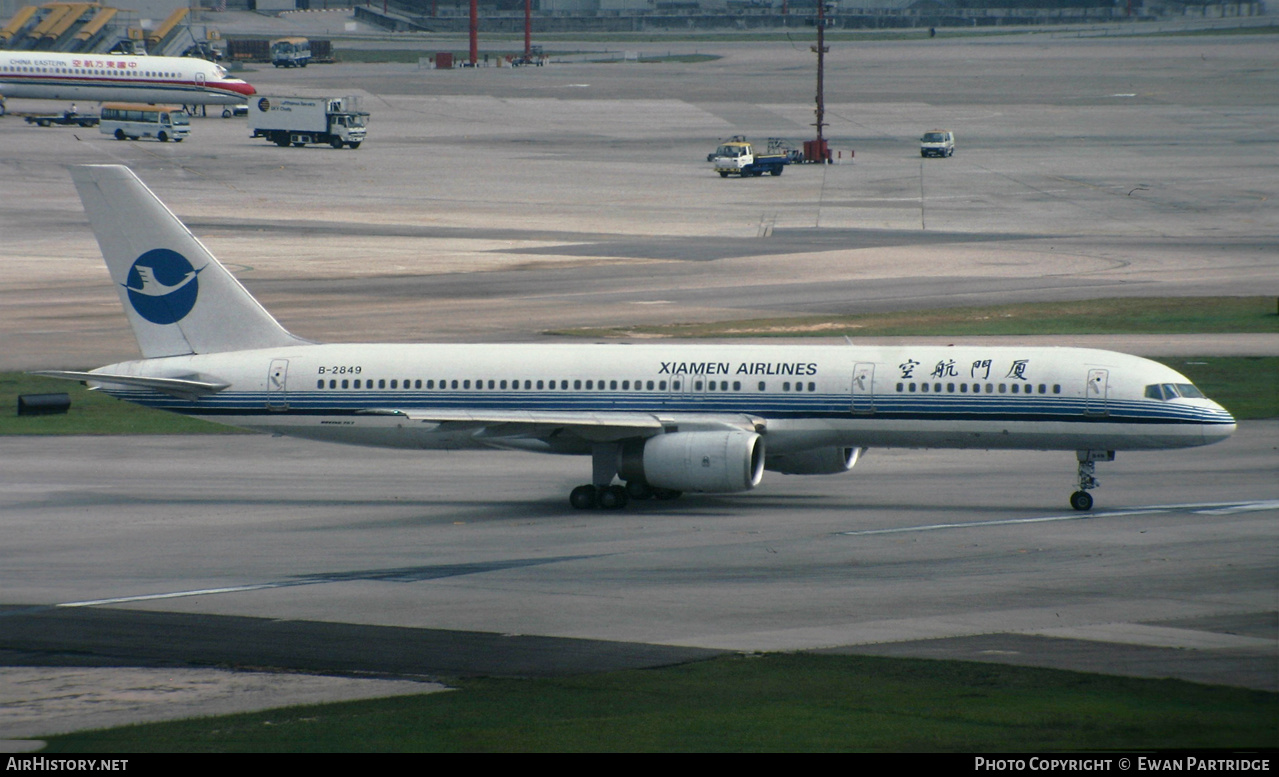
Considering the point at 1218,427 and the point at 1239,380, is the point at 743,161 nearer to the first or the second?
the point at 1239,380

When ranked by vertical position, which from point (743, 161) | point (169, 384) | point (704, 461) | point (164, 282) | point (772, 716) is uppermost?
point (743, 161)

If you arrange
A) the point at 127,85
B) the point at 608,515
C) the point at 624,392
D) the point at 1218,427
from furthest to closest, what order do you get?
the point at 127,85, the point at 624,392, the point at 608,515, the point at 1218,427

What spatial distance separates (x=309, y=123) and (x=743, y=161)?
42779 mm

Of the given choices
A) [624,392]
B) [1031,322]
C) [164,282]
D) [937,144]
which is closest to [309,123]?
[937,144]

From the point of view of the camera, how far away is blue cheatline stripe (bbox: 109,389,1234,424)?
128 ft

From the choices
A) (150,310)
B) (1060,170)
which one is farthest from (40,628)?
(1060,170)

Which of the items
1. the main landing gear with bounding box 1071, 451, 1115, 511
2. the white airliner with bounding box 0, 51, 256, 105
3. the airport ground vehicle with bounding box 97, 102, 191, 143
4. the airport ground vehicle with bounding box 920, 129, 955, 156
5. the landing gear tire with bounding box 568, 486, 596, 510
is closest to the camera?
the main landing gear with bounding box 1071, 451, 1115, 511

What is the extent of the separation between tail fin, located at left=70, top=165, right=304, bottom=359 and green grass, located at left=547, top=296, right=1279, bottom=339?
25468 mm

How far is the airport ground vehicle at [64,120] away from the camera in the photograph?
15375 cm

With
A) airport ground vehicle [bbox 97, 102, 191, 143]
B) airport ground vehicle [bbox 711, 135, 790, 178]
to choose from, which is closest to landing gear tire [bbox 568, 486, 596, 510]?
airport ground vehicle [bbox 711, 135, 790, 178]

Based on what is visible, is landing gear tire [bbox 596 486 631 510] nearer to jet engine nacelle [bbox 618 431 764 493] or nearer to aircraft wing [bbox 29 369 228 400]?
jet engine nacelle [bbox 618 431 764 493]

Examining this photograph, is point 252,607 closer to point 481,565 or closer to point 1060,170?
point 481,565

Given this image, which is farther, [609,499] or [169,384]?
[169,384]

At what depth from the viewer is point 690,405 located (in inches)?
1635
